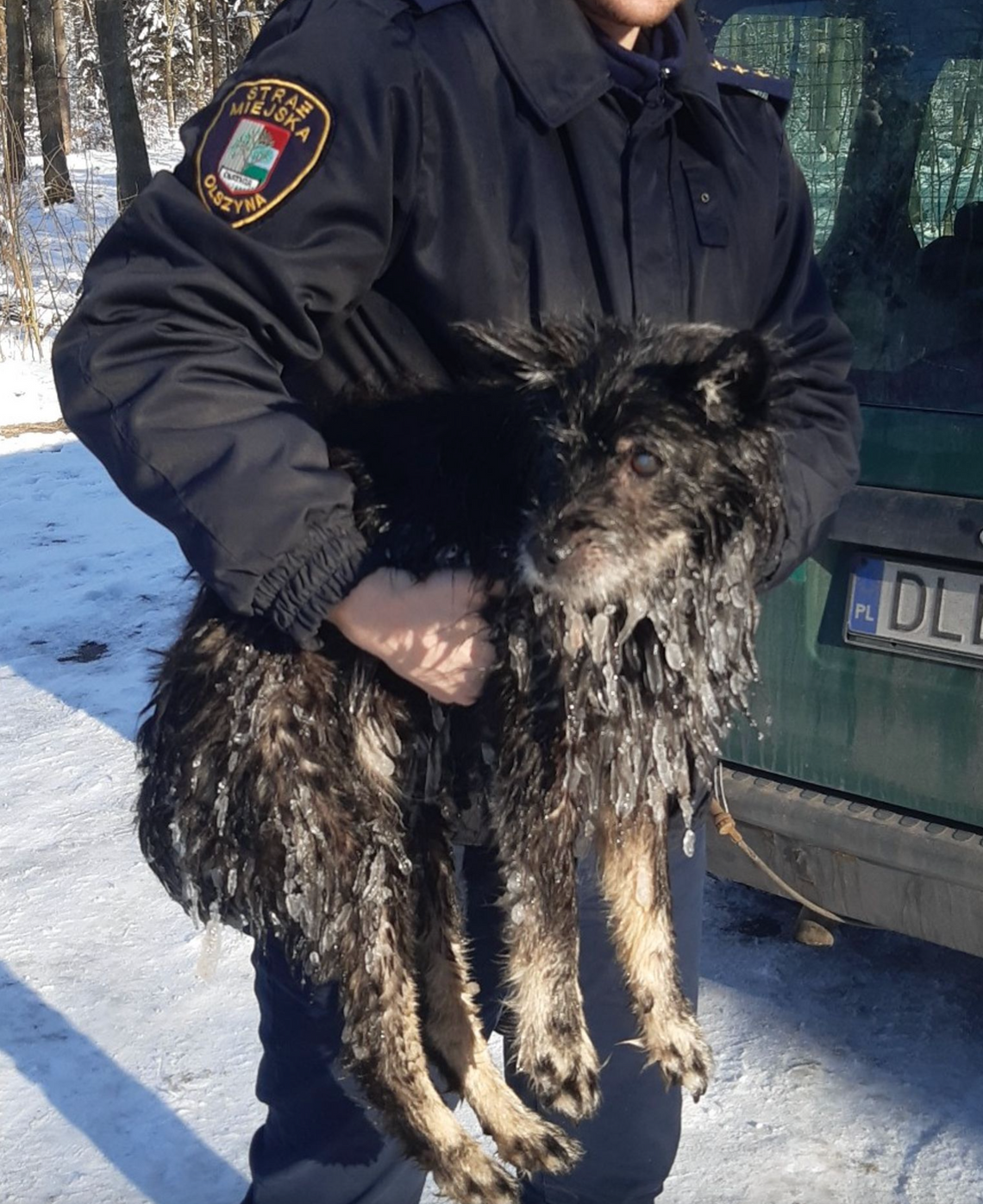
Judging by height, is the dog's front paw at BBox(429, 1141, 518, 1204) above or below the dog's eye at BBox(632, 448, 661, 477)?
below

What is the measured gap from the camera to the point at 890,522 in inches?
111

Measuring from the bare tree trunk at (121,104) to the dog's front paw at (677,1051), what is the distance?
50.1 feet

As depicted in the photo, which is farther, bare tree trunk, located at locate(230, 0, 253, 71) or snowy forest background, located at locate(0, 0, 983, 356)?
bare tree trunk, located at locate(230, 0, 253, 71)

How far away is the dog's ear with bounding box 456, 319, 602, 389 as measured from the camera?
1618 millimetres

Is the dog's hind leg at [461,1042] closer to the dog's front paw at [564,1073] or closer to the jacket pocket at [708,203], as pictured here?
the dog's front paw at [564,1073]

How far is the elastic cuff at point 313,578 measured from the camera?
61.1 inches

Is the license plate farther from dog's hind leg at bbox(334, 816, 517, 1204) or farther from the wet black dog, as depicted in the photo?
dog's hind leg at bbox(334, 816, 517, 1204)

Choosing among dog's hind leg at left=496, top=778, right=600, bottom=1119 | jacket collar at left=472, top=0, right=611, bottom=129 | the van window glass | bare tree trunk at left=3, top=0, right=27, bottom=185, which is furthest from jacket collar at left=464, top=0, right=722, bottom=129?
bare tree trunk at left=3, top=0, right=27, bottom=185

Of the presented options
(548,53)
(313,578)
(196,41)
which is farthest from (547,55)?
(196,41)

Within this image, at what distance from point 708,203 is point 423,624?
765mm

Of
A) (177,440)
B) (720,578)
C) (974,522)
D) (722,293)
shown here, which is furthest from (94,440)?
(974,522)

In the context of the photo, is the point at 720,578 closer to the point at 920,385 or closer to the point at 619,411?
the point at 619,411

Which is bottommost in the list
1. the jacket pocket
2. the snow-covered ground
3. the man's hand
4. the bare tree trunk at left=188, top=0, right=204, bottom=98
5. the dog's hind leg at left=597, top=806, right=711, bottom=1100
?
the snow-covered ground

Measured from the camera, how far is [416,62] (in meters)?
1.59
